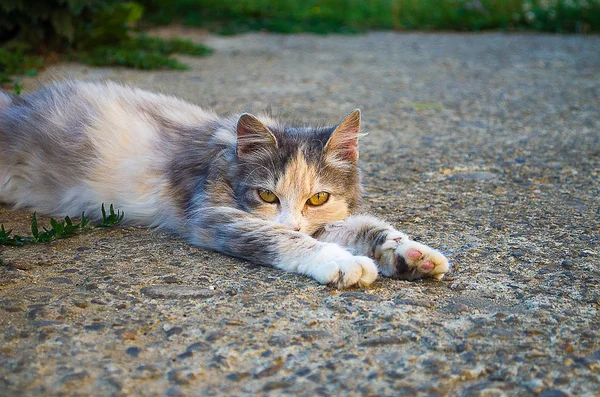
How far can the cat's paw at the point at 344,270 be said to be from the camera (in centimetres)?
291

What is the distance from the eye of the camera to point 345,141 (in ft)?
11.7

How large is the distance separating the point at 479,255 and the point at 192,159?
158cm

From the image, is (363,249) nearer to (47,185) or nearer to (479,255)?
(479,255)

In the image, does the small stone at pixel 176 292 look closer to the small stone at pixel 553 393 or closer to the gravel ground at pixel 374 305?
the gravel ground at pixel 374 305

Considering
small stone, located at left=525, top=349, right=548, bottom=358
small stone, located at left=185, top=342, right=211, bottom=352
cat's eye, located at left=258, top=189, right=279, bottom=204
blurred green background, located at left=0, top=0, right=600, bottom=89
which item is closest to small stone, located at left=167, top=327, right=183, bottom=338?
small stone, located at left=185, top=342, right=211, bottom=352

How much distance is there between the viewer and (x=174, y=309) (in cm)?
271

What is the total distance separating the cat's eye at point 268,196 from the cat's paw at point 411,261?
1.99 feet

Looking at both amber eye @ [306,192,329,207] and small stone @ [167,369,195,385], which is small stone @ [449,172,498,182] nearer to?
amber eye @ [306,192,329,207]

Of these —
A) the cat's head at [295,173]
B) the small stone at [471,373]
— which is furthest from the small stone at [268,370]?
the cat's head at [295,173]

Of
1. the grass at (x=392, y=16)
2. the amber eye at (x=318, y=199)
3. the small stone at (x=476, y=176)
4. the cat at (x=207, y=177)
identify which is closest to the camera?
the cat at (x=207, y=177)

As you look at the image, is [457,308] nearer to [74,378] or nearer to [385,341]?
[385,341]

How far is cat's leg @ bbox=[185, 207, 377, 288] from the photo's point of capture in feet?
9.62

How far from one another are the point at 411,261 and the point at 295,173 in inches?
29.3

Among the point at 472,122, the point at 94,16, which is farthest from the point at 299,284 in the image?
the point at 94,16
